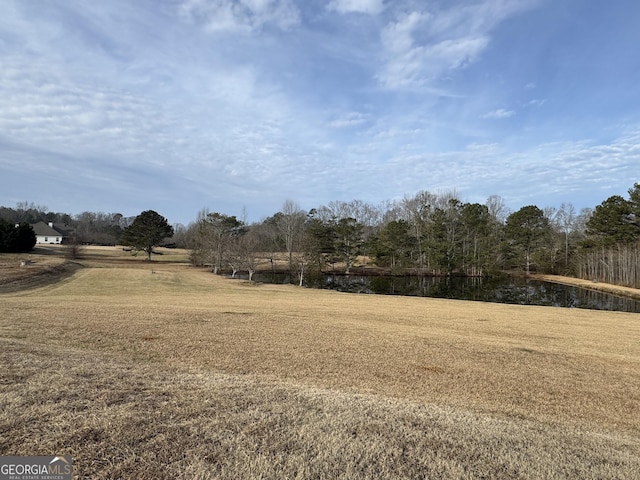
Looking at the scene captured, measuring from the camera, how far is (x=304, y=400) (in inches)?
195

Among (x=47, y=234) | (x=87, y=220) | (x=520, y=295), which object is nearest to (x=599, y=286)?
(x=520, y=295)

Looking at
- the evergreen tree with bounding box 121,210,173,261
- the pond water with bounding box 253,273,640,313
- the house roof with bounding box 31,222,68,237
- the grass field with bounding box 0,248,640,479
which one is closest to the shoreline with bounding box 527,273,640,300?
the pond water with bounding box 253,273,640,313

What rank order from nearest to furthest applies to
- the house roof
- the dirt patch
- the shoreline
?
the dirt patch, the shoreline, the house roof

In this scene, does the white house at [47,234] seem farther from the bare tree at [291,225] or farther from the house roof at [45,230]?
the bare tree at [291,225]

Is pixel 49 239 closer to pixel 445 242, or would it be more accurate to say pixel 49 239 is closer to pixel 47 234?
pixel 47 234

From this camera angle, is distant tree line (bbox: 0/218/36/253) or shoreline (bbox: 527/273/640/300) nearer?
shoreline (bbox: 527/273/640/300)

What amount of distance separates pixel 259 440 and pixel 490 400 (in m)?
4.53

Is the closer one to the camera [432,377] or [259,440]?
[259,440]

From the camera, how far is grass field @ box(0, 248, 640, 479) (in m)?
3.21

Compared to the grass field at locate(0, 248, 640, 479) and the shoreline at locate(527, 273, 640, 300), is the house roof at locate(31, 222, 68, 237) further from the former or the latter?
the shoreline at locate(527, 273, 640, 300)

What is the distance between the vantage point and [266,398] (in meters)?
4.86

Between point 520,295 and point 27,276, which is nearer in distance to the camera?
point 27,276

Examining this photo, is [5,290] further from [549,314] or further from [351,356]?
[549,314]

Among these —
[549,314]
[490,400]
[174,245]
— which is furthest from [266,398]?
[174,245]
